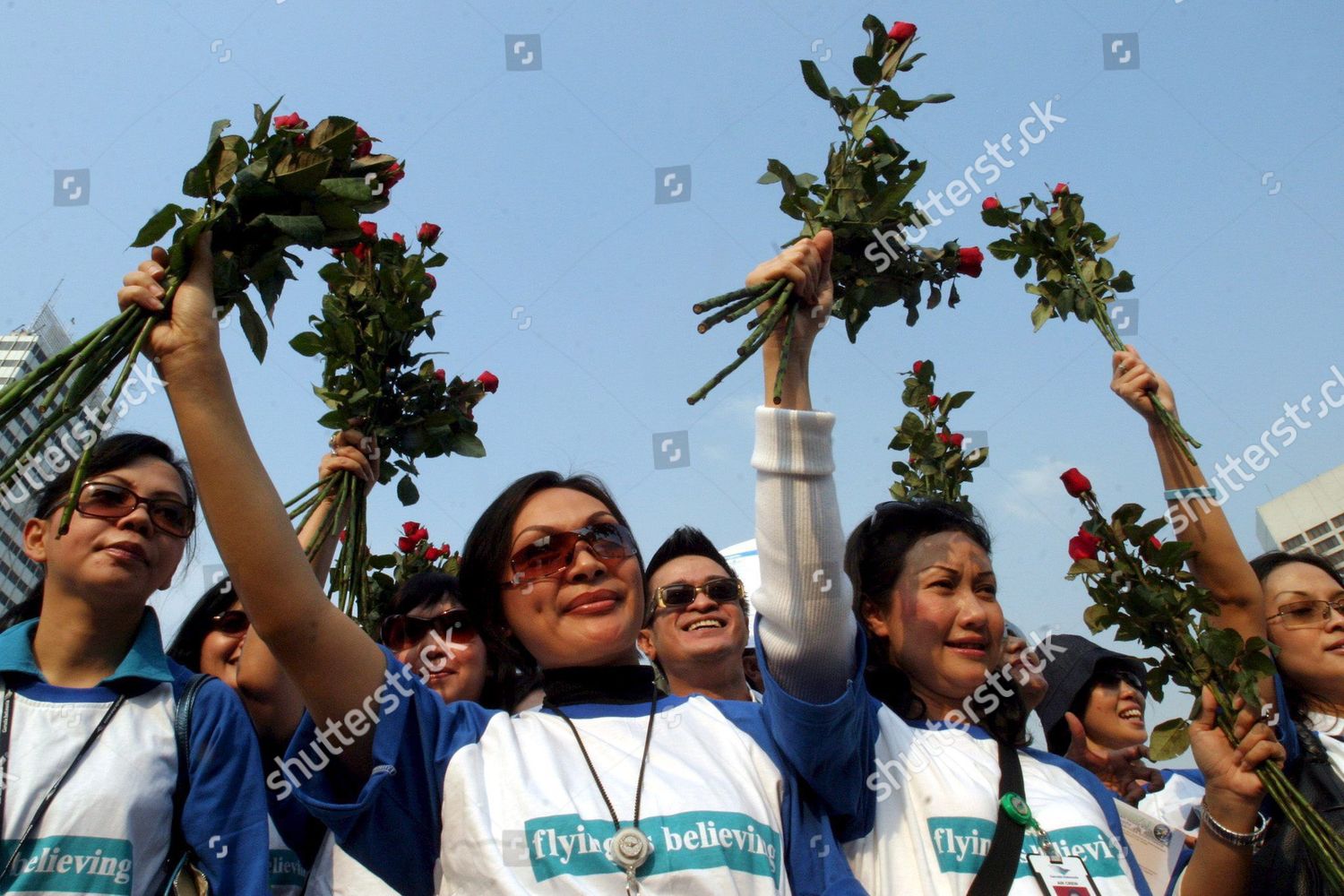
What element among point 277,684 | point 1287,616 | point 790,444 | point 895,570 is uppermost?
point 790,444

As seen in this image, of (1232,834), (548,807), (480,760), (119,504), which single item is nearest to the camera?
(548,807)

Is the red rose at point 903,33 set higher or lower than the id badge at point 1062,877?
higher

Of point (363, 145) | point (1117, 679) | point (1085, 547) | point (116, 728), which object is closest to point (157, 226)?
point (363, 145)

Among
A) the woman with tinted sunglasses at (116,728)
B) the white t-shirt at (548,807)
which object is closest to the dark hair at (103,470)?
the woman with tinted sunglasses at (116,728)

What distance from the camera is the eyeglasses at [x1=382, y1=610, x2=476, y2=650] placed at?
12.3 feet

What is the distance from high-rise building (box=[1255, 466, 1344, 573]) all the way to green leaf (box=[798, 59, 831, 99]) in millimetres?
23640

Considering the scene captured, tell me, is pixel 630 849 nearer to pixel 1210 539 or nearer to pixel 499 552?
pixel 499 552

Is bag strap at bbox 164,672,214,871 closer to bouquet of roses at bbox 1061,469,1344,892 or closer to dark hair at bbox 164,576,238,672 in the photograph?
dark hair at bbox 164,576,238,672

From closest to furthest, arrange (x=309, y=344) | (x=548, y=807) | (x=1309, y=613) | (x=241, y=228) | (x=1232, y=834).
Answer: (x=548, y=807) < (x=241, y=228) < (x=1232, y=834) < (x=309, y=344) < (x=1309, y=613)

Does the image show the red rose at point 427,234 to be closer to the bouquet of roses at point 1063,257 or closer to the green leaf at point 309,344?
the green leaf at point 309,344

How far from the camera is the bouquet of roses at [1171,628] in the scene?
2.73m

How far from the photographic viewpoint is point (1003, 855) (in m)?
2.32

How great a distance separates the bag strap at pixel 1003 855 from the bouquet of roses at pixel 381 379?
5.76 ft

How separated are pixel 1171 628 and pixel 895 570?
723 mm
